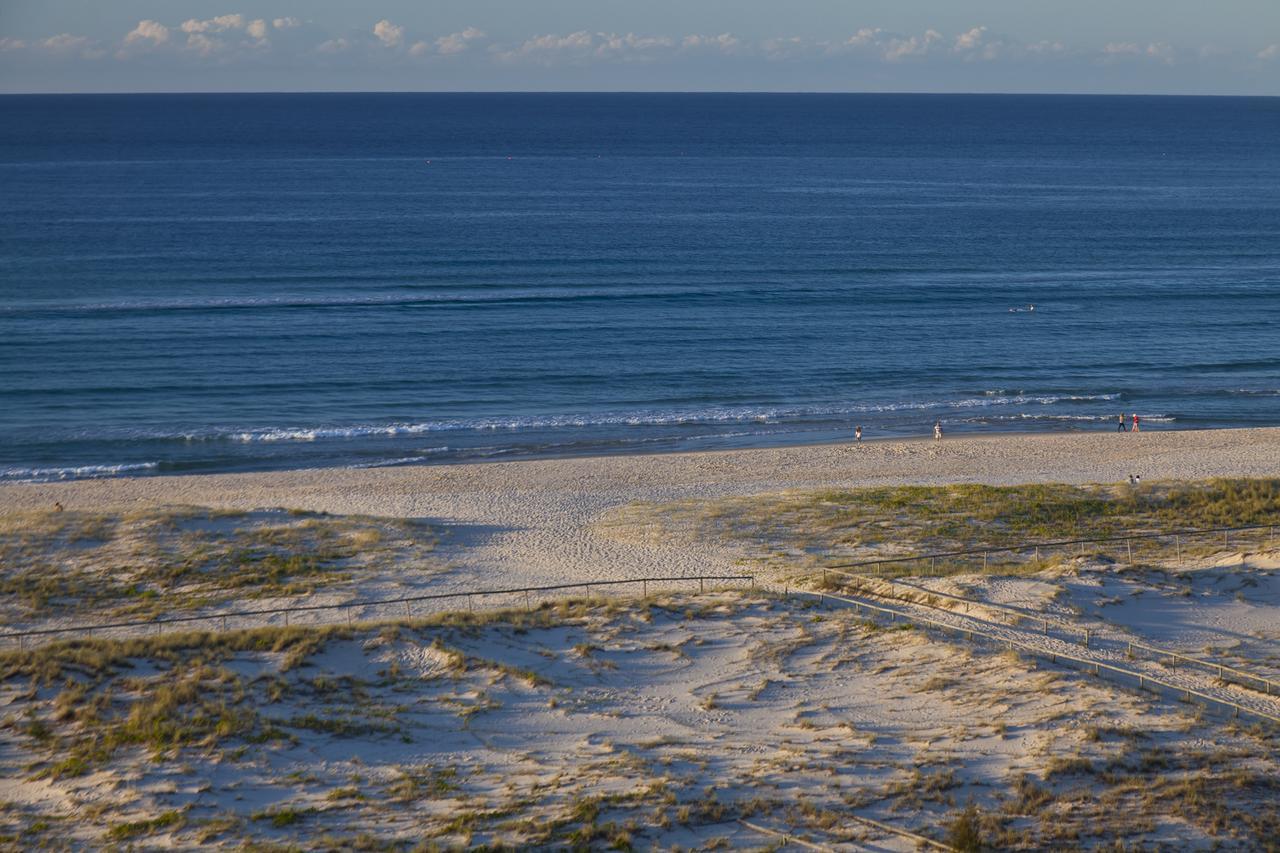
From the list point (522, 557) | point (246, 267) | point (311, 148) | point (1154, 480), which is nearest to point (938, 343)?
point (1154, 480)

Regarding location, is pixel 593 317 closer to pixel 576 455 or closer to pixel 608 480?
pixel 576 455

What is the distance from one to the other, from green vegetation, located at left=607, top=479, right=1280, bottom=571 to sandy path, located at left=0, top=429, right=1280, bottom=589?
77.0 inches

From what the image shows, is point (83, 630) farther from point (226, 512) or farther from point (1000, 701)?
point (1000, 701)

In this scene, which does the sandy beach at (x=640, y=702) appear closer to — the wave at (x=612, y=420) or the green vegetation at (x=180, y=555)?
the green vegetation at (x=180, y=555)

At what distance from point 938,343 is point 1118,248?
31.9 metres

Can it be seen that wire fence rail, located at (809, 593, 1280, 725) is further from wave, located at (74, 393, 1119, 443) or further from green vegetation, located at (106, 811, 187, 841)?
wave, located at (74, 393, 1119, 443)

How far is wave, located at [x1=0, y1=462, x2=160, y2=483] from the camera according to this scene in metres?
43.2

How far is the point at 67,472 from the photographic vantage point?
4381 cm

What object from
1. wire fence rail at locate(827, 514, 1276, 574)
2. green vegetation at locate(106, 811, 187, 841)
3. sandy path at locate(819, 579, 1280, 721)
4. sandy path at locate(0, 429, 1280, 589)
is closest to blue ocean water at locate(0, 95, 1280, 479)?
sandy path at locate(0, 429, 1280, 589)

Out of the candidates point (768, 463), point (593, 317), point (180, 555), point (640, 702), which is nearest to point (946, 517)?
point (768, 463)

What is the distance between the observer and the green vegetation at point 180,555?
29375mm

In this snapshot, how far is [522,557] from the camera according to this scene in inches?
1281

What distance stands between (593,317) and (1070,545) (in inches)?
1473

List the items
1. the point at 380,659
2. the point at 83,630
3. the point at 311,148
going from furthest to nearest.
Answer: the point at 311,148 → the point at 83,630 → the point at 380,659
